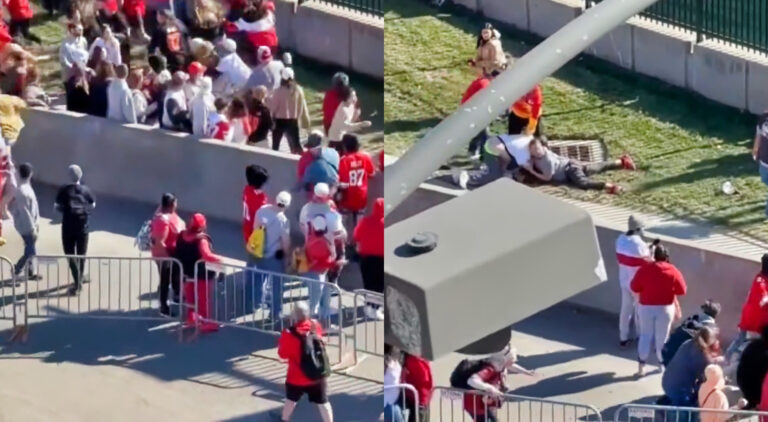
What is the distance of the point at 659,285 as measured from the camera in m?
7.79

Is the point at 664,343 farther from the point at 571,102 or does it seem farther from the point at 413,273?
the point at 413,273

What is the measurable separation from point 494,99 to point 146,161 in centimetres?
439

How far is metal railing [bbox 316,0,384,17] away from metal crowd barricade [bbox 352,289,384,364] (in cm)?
107

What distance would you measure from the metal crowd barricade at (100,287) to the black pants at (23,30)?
862mm

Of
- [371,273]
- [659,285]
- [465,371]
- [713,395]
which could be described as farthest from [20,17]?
[713,395]

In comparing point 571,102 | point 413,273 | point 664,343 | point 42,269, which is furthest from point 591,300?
point 413,273

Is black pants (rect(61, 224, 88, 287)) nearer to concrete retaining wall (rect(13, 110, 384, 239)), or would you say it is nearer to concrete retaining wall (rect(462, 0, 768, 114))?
concrete retaining wall (rect(13, 110, 384, 239))

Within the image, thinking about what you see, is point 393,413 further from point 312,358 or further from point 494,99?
point 494,99

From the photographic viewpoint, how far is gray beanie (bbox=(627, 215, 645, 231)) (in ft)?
26.0

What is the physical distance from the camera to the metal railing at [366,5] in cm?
637

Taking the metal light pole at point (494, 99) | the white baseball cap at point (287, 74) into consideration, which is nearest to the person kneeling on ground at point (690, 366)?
the white baseball cap at point (287, 74)

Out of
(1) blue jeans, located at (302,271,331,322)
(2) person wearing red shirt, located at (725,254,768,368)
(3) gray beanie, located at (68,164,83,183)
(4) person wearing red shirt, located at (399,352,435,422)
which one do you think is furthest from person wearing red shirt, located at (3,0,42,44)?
(2) person wearing red shirt, located at (725,254,768,368)

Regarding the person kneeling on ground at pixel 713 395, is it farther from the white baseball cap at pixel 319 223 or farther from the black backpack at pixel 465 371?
the white baseball cap at pixel 319 223

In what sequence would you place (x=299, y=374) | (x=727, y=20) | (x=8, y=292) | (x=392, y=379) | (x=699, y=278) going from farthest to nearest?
(x=727, y=20) < (x=699, y=278) < (x=8, y=292) < (x=299, y=374) < (x=392, y=379)
